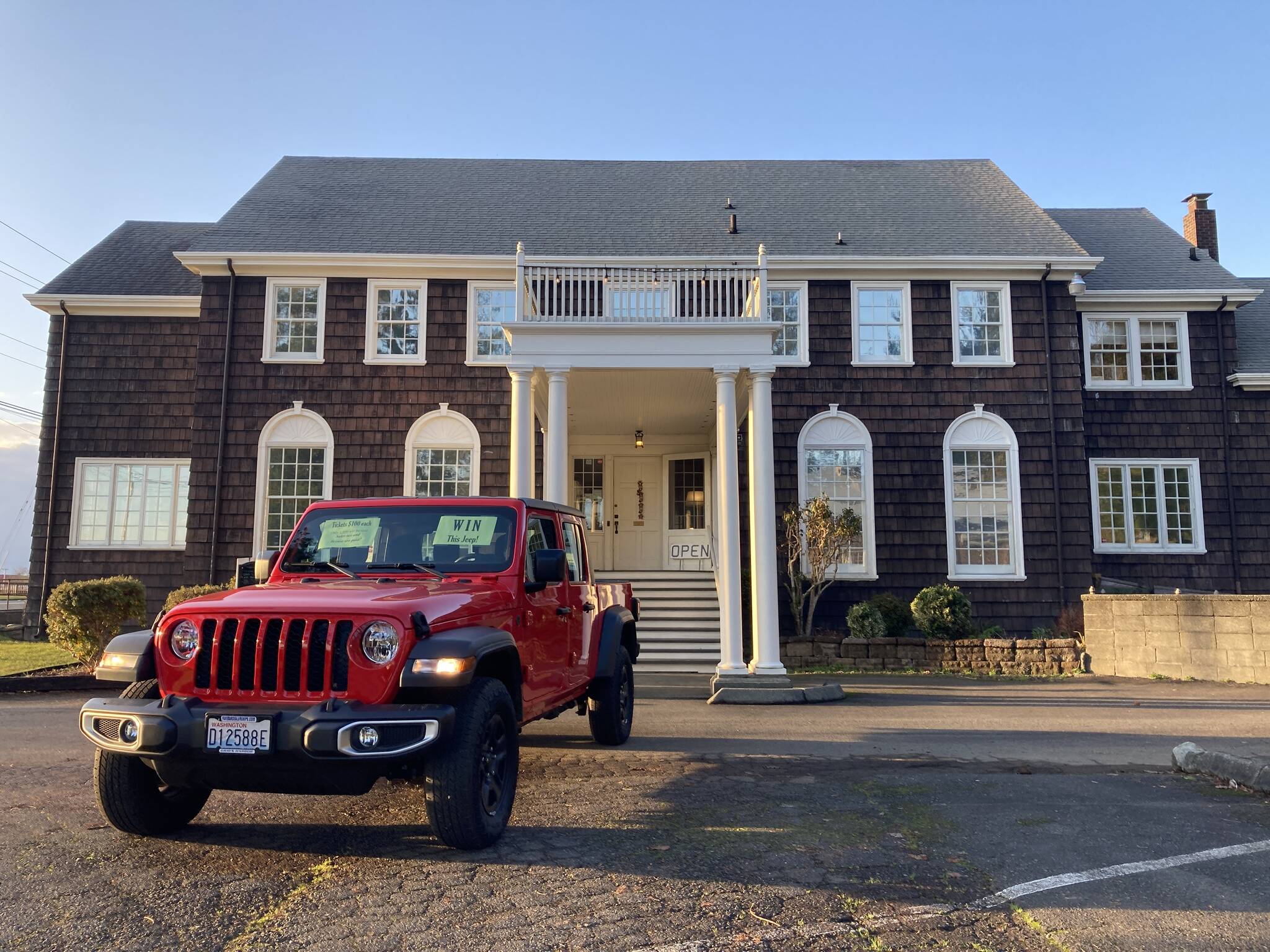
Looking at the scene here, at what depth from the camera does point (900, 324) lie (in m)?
16.1

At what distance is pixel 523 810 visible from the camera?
204 inches

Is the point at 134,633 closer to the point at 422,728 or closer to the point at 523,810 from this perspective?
the point at 422,728

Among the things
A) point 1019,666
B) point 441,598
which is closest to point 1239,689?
point 1019,666

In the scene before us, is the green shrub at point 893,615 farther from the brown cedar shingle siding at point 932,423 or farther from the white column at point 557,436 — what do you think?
the white column at point 557,436

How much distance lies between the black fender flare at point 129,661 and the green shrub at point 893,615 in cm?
1194

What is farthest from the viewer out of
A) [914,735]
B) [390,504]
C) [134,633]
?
[914,735]

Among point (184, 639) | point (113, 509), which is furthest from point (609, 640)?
point (113, 509)

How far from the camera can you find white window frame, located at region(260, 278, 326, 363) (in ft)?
51.4

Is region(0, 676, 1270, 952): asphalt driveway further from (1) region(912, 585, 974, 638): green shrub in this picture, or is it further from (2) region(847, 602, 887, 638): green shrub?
(2) region(847, 602, 887, 638): green shrub

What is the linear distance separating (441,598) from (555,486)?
22.5 feet

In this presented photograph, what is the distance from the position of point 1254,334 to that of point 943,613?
9.85 meters

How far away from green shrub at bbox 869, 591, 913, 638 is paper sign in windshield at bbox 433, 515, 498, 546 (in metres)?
10.2

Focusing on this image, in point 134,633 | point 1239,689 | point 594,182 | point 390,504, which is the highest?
point 594,182

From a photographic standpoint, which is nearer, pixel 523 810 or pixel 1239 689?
pixel 523 810
